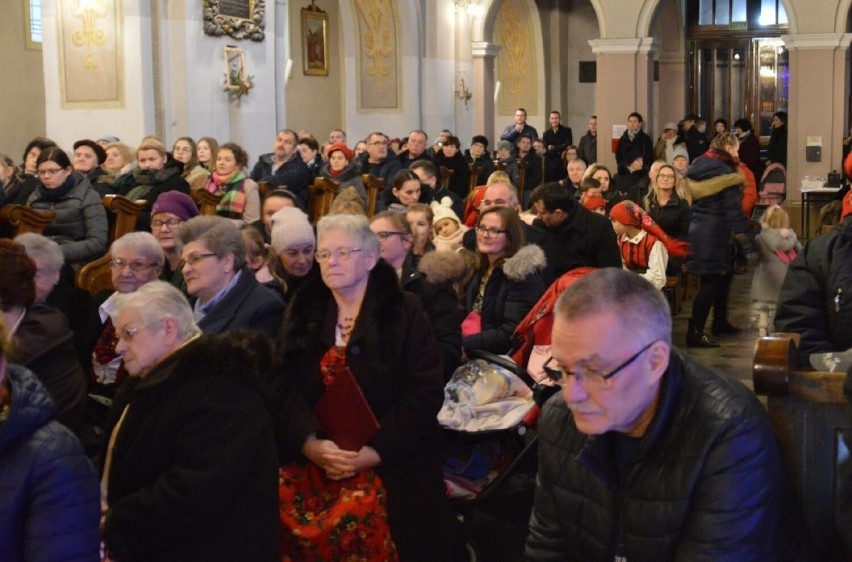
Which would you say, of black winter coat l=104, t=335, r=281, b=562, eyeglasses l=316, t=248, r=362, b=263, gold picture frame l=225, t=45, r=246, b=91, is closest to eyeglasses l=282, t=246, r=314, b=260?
eyeglasses l=316, t=248, r=362, b=263

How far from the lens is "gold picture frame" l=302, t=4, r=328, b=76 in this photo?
19125 millimetres

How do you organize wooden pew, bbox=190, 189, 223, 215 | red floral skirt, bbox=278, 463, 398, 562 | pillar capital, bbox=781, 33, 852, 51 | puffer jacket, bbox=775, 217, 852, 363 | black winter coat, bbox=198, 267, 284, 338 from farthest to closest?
1. pillar capital, bbox=781, 33, 852, 51
2. wooden pew, bbox=190, 189, 223, 215
3. black winter coat, bbox=198, 267, 284, 338
4. red floral skirt, bbox=278, 463, 398, 562
5. puffer jacket, bbox=775, 217, 852, 363

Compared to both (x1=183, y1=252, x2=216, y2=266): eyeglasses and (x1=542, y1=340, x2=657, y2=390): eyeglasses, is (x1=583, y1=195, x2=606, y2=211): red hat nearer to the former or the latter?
(x1=183, y1=252, x2=216, y2=266): eyeglasses

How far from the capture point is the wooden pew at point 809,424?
2.52m

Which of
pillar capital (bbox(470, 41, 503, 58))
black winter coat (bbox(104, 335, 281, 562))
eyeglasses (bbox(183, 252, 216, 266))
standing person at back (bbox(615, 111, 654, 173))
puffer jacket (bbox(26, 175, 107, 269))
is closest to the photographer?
black winter coat (bbox(104, 335, 281, 562))

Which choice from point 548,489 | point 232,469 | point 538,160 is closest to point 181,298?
point 232,469

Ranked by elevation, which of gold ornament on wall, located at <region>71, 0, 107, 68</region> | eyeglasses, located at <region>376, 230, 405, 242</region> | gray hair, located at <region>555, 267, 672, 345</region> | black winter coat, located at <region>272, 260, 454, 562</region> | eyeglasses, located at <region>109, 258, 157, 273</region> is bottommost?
black winter coat, located at <region>272, 260, 454, 562</region>

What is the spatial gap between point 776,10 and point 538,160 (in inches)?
358

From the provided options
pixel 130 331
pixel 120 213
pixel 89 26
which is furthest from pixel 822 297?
pixel 89 26

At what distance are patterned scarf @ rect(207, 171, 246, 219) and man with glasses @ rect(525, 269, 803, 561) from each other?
5.99 metres

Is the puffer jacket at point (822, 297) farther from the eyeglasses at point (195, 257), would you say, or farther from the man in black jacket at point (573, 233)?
the man in black jacket at point (573, 233)

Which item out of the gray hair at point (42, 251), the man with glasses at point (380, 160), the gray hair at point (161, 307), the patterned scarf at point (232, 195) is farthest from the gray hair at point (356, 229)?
the man with glasses at point (380, 160)

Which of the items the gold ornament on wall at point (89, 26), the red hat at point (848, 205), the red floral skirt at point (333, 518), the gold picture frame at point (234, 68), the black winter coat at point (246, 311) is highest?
the gold ornament on wall at point (89, 26)

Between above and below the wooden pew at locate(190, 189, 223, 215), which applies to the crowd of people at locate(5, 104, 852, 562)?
below
